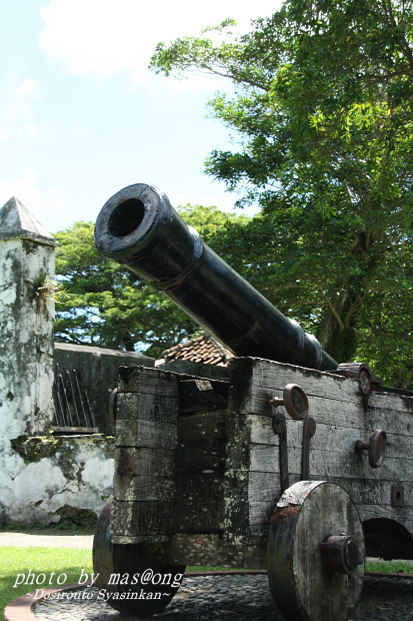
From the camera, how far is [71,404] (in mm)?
12547

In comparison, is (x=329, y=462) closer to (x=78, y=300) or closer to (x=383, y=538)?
(x=383, y=538)

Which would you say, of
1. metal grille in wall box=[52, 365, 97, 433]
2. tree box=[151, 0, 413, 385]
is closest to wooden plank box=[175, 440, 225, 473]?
tree box=[151, 0, 413, 385]

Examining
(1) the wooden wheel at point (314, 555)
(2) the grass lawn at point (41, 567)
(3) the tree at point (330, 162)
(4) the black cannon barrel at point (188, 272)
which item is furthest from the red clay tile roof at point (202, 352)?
(1) the wooden wheel at point (314, 555)

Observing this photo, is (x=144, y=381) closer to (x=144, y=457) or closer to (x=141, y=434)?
(x=141, y=434)

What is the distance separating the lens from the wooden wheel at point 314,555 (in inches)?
128

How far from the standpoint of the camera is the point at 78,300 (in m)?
25.7

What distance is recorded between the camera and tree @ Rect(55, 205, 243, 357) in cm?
2509

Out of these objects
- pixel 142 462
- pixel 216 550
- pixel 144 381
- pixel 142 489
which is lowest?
pixel 216 550

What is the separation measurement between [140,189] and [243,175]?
1203 centimetres

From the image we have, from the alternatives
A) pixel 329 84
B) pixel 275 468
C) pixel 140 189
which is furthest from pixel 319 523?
pixel 329 84

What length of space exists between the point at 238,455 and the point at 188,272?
37.0 inches

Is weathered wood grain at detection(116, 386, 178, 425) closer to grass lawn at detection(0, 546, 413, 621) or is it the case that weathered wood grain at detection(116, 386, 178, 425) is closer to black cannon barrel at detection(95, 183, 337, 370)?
black cannon barrel at detection(95, 183, 337, 370)

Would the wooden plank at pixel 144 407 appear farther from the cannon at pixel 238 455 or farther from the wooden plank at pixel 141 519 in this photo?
the wooden plank at pixel 141 519

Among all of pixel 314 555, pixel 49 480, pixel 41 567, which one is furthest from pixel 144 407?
pixel 49 480
